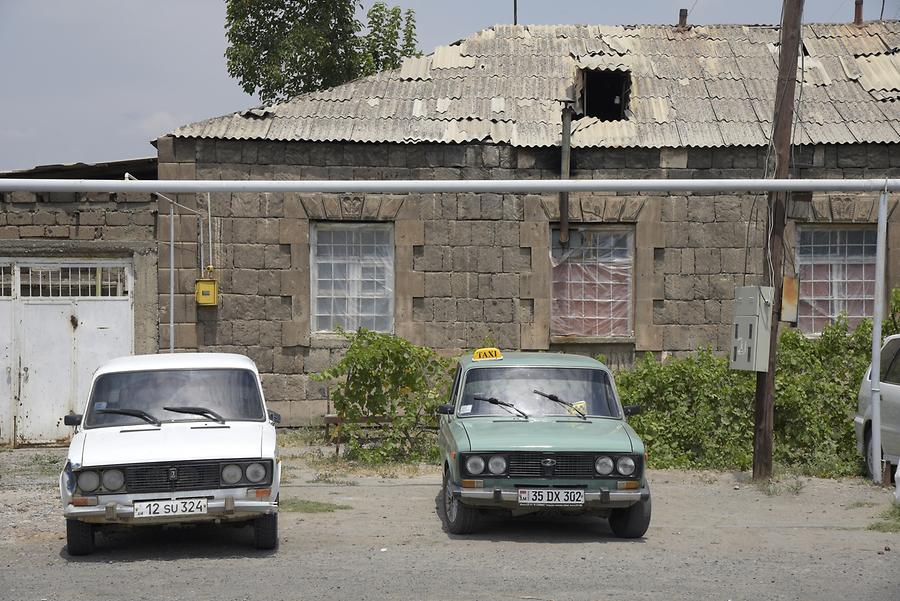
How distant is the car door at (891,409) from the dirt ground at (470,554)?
537 millimetres

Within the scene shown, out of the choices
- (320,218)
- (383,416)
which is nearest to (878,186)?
(383,416)

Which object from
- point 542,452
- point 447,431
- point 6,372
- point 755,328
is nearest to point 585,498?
point 542,452

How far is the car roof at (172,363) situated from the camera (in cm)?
923

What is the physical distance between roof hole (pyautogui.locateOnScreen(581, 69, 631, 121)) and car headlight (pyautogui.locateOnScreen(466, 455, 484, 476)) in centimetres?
898

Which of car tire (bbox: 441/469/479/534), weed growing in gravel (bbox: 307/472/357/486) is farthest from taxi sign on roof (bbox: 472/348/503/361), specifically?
weed growing in gravel (bbox: 307/472/357/486)

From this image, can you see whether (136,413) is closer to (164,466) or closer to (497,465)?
(164,466)

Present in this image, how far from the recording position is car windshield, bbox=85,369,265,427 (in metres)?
8.87

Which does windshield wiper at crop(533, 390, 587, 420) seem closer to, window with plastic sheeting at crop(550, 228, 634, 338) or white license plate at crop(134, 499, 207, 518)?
white license plate at crop(134, 499, 207, 518)

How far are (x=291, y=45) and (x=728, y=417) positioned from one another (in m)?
12.3

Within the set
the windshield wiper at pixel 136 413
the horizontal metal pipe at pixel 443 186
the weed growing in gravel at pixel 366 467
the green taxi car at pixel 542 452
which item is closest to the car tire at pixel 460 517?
the green taxi car at pixel 542 452

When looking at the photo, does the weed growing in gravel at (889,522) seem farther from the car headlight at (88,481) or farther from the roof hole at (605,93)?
the roof hole at (605,93)

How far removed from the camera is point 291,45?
70.5 feet

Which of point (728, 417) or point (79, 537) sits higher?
point (728, 417)

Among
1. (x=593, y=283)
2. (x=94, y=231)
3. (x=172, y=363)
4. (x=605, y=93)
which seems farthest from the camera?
(x=605, y=93)
